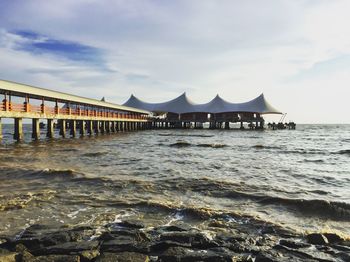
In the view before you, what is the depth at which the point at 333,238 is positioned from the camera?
5562 mm

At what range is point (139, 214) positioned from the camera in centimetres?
721

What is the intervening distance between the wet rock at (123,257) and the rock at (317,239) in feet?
9.57

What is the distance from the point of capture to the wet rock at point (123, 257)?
430 centimetres

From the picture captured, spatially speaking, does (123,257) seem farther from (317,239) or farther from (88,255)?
(317,239)

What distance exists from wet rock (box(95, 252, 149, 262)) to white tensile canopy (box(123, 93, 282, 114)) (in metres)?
68.5

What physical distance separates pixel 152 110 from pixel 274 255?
79.6m

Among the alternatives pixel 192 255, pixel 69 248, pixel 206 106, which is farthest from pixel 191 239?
pixel 206 106

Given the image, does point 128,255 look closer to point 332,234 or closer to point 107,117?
point 332,234

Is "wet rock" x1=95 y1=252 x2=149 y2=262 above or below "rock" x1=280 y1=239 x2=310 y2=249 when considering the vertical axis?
above

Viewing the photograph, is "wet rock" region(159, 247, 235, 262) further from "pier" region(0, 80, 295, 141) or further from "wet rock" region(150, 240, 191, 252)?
"pier" region(0, 80, 295, 141)

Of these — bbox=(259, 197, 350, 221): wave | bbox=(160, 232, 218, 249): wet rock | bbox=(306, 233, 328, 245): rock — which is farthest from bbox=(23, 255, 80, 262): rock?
bbox=(259, 197, 350, 221): wave

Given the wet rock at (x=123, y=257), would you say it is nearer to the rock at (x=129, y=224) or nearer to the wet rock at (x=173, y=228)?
the wet rock at (x=173, y=228)

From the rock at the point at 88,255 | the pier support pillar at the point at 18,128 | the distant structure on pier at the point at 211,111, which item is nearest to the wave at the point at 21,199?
the rock at the point at 88,255

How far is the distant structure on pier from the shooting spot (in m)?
71.6
